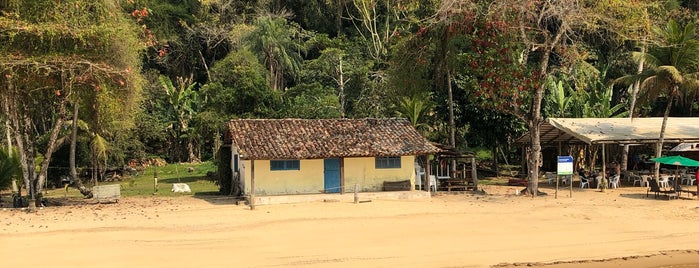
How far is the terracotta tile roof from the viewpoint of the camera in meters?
21.6

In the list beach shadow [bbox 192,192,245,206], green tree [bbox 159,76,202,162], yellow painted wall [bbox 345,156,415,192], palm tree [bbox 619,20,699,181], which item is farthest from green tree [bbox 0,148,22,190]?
palm tree [bbox 619,20,699,181]

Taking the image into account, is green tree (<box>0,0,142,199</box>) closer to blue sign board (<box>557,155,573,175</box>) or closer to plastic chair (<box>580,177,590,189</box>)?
blue sign board (<box>557,155,573,175</box>)

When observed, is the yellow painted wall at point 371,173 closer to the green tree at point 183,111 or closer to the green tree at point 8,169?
the green tree at point 8,169

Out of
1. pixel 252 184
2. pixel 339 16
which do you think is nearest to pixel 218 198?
pixel 252 184

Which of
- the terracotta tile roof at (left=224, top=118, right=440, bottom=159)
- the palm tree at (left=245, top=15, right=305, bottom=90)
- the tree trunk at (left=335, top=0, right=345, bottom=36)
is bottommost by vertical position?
→ the terracotta tile roof at (left=224, top=118, right=440, bottom=159)

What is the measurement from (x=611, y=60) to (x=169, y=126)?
30465 millimetres

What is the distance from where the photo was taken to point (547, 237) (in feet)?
53.2

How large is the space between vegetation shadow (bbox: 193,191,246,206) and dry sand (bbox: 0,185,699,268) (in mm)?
281

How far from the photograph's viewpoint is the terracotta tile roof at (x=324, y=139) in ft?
70.9

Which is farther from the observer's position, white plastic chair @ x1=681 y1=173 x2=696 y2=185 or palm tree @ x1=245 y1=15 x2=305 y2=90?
palm tree @ x1=245 y1=15 x2=305 y2=90

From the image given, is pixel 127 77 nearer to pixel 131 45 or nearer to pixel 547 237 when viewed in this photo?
pixel 131 45

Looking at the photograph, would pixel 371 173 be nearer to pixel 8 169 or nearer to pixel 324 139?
pixel 324 139

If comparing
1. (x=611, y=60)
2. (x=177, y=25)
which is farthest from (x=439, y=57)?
(x=177, y=25)

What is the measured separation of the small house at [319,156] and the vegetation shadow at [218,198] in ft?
1.78
